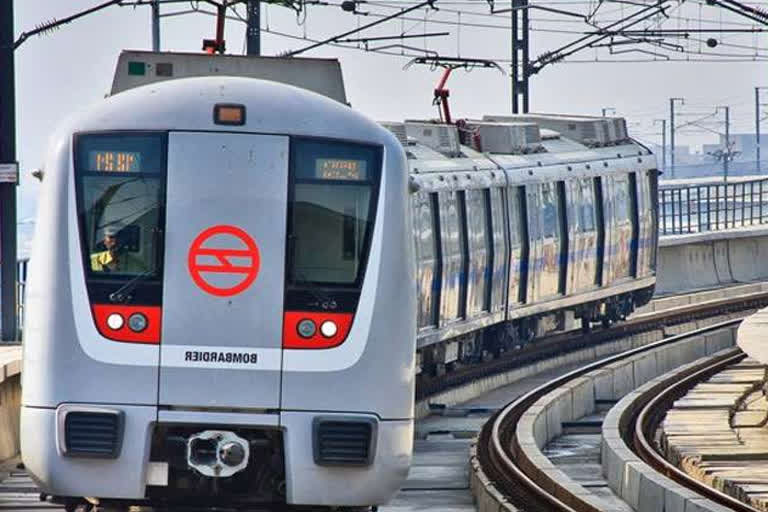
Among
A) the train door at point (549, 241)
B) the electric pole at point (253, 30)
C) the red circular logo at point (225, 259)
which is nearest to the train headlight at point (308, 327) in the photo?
the red circular logo at point (225, 259)

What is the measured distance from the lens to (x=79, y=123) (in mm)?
15094

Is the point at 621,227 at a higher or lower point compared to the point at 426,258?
higher

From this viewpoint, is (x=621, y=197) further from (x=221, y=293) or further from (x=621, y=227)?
(x=221, y=293)

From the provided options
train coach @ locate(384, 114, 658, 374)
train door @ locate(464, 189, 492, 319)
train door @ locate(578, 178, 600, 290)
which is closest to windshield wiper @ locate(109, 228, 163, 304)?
train coach @ locate(384, 114, 658, 374)

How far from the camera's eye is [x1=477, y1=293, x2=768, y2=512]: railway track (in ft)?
63.3

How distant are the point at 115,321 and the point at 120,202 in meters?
0.71

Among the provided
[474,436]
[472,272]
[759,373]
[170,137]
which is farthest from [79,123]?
[759,373]

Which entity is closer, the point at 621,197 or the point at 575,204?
the point at 575,204

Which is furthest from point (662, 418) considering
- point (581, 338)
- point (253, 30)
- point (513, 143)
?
point (581, 338)

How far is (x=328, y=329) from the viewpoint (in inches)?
587

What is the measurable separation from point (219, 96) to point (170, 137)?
0.43 m

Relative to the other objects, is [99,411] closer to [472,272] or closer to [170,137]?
[170,137]

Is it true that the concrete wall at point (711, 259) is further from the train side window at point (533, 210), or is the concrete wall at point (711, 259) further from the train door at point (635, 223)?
the train side window at point (533, 210)

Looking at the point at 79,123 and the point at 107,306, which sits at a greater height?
the point at 79,123
